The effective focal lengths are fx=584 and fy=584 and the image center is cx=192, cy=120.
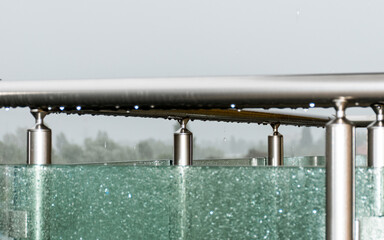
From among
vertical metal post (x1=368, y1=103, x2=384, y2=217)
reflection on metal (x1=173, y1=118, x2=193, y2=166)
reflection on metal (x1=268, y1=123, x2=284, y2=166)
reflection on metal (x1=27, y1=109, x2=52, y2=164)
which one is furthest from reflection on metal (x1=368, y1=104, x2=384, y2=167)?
reflection on metal (x1=268, y1=123, x2=284, y2=166)

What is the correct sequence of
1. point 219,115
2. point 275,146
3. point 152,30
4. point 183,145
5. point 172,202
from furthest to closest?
point 152,30 → point 275,146 → point 219,115 → point 183,145 → point 172,202

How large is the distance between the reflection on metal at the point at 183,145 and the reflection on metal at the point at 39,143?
37cm

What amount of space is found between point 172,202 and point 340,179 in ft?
0.87

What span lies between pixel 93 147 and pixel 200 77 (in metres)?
24.4

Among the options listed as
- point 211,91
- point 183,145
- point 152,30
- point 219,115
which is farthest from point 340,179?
point 152,30

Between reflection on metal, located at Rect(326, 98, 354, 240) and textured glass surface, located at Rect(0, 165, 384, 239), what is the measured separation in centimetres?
5

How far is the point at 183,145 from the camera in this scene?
137 cm

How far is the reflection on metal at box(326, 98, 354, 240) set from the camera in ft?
2.49

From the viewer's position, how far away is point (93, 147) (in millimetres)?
24875

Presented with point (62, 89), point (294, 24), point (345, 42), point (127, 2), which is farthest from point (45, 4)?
point (62, 89)

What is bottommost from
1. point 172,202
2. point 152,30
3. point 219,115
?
point 172,202

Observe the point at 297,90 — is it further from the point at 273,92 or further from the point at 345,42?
the point at 345,42

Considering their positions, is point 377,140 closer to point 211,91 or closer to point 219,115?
point 211,91

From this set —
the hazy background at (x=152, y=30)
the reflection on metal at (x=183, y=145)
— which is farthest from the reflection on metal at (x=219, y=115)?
the hazy background at (x=152, y=30)
